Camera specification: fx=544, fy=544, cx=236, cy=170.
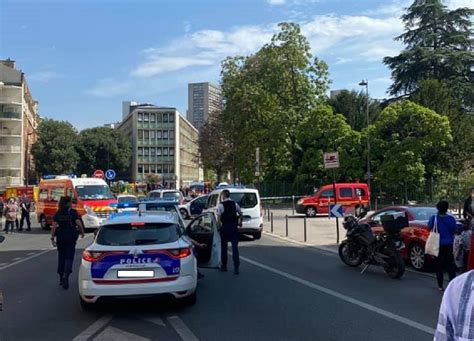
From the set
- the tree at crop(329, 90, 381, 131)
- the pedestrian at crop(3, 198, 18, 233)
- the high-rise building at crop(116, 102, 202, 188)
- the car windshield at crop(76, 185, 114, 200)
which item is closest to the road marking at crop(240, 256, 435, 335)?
the car windshield at crop(76, 185, 114, 200)

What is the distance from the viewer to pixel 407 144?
38.7 m

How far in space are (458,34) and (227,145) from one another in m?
28.4

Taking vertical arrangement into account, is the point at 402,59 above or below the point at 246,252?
above

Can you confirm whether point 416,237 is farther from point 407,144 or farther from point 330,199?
point 407,144

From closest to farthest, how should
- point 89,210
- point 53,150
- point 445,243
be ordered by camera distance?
point 445,243 < point 89,210 < point 53,150

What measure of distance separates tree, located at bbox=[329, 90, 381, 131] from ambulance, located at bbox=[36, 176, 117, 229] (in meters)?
40.8

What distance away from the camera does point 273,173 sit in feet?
173

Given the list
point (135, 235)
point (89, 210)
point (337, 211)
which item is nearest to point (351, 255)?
point (337, 211)

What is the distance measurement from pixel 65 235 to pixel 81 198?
13.8 m

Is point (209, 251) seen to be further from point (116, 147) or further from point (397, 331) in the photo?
point (116, 147)

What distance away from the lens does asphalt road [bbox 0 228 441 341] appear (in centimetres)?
681

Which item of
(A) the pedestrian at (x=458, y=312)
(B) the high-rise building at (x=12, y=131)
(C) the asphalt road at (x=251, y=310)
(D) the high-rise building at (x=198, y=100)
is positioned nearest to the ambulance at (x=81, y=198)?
(C) the asphalt road at (x=251, y=310)

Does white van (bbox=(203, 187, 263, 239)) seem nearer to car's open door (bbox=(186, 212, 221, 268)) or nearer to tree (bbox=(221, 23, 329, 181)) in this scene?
car's open door (bbox=(186, 212, 221, 268))

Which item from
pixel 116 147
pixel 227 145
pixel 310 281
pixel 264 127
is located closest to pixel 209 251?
pixel 310 281
